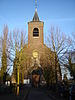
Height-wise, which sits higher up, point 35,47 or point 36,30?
point 36,30

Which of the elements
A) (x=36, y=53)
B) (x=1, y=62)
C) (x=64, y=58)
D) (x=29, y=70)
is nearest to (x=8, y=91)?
(x=1, y=62)

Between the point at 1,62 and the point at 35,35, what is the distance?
23.0 m

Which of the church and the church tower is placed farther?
the church tower

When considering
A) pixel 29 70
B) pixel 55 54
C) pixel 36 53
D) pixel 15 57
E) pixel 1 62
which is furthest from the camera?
pixel 36 53

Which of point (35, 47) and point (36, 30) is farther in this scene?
point (36, 30)

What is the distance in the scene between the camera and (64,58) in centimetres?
2334

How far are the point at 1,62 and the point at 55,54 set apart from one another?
902 cm

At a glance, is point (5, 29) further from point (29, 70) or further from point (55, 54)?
point (29, 70)

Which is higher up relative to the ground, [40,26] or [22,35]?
[40,26]

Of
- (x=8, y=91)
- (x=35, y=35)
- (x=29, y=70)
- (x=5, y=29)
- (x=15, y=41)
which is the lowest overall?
(x=8, y=91)

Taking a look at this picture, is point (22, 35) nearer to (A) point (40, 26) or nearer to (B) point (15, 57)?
(B) point (15, 57)

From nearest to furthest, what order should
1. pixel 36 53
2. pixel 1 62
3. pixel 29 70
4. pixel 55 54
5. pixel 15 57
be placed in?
pixel 15 57 → pixel 55 54 → pixel 1 62 → pixel 29 70 → pixel 36 53

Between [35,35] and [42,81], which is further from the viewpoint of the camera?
[35,35]

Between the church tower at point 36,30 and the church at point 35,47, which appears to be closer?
the church at point 35,47
